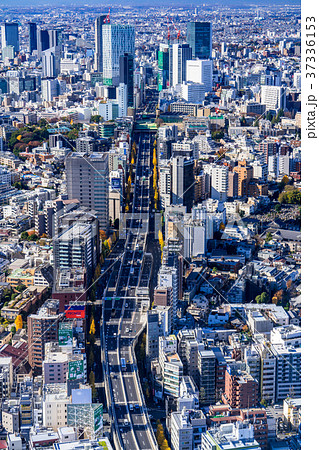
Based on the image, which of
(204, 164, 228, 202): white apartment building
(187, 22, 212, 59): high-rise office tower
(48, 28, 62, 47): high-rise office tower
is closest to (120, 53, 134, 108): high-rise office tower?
(187, 22, 212, 59): high-rise office tower

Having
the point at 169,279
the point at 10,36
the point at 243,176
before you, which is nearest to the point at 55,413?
the point at 169,279

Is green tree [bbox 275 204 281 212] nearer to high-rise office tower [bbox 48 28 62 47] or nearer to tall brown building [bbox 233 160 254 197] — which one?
tall brown building [bbox 233 160 254 197]

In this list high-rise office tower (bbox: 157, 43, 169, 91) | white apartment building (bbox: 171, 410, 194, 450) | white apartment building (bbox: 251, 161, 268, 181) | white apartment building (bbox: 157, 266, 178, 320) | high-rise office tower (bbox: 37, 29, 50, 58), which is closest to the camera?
white apartment building (bbox: 171, 410, 194, 450)

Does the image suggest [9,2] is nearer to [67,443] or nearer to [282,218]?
[282,218]

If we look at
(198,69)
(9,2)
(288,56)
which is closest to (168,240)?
(9,2)

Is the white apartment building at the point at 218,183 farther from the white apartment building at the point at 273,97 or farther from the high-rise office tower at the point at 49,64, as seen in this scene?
the high-rise office tower at the point at 49,64

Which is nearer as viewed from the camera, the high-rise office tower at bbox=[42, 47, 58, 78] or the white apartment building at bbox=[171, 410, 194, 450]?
the white apartment building at bbox=[171, 410, 194, 450]

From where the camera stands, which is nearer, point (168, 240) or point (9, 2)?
point (168, 240)
